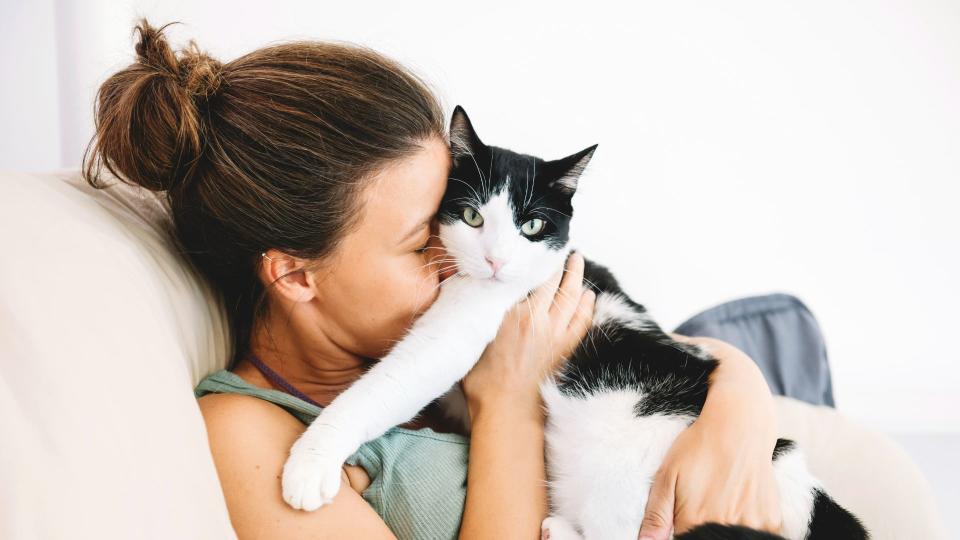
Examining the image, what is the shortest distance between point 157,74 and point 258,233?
318 mm

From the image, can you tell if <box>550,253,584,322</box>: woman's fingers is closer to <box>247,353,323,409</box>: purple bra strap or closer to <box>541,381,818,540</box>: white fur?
<box>541,381,818,540</box>: white fur

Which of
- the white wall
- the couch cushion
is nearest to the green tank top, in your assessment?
the couch cushion

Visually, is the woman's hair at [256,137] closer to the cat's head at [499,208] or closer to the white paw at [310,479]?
the cat's head at [499,208]

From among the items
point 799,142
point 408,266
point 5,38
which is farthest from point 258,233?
point 799,142

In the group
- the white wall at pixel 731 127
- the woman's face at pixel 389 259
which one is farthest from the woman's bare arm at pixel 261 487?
the white wall at pixel 731 127

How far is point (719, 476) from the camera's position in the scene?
1052mm

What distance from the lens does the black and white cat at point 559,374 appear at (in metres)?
1.07

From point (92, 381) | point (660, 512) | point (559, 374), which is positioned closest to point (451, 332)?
point (559, 374)

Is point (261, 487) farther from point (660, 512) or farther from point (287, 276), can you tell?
point (660, 512)

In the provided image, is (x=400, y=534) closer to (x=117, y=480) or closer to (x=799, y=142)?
→ (x=117, y=480)

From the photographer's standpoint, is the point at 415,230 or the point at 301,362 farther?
the point at 301,362

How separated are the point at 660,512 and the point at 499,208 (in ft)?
2.01

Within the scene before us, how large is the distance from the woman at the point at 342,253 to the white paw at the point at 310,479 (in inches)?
0.9

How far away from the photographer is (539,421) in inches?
48.4
